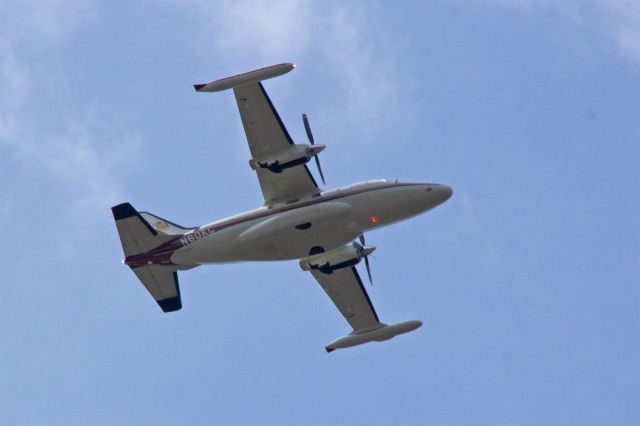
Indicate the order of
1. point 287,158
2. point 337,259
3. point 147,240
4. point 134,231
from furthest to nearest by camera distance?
point 337,259 < point 147,240 < point 134,231 < point 287,158

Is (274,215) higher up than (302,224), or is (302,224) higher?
(274,215)

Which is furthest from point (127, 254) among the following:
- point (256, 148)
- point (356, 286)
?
point (356, 286)

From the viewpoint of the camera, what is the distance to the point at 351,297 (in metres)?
53.8

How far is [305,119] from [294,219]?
4828 millimetres

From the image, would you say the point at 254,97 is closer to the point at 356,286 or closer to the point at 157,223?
the point at 157,223

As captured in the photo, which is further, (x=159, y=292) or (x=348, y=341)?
(x=348, y=341)

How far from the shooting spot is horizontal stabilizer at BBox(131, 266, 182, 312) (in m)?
49.3

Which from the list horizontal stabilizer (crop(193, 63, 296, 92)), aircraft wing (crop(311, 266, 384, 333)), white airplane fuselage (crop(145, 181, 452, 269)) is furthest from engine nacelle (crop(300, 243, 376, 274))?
horizontal stabilizer (crop(193, 63, 296, 92))

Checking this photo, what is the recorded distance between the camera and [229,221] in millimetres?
48156

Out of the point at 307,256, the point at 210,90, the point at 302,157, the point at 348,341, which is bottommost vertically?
the point at 348,341

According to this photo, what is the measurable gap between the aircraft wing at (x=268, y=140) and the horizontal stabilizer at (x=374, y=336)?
8318mm

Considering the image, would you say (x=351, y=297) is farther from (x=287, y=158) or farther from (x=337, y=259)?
(x=287, y=158)

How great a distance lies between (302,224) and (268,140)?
3.65 metres

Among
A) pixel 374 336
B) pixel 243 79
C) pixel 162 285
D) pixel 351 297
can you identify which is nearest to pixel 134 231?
pixel 162 285
